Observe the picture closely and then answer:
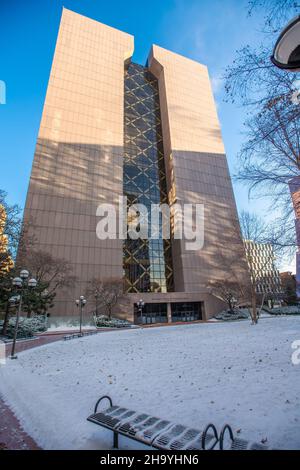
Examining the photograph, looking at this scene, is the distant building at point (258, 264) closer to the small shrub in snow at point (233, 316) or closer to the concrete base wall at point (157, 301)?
the small shrub in snow at point (233, 316)

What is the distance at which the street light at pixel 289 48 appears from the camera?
7.45ft

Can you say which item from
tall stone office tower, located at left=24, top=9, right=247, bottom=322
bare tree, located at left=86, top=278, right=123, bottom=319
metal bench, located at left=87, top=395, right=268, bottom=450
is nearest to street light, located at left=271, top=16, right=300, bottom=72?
metal bench, located at left=87, top=395, right=268, bottom=450

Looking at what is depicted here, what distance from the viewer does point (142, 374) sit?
20.2ft

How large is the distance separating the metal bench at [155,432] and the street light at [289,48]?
168 inches

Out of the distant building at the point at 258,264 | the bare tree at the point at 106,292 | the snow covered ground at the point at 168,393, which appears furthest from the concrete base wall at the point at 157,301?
the snow covered ground at the point at 168,393

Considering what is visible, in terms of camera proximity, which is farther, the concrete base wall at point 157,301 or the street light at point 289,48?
the concrete base wall at point 157,301

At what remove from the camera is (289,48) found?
2.47 m

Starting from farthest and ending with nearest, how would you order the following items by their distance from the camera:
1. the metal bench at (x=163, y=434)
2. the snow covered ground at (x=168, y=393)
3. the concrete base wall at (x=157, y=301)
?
the concrete base wall at (x=157, y=301), the snow covered ground at (x=168, y=393), the metal bench at (x=163, y=434)

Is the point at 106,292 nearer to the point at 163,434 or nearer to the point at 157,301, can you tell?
the point at 157,301

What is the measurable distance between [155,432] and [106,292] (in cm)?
3119

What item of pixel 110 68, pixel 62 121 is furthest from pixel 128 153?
pixel 110 68

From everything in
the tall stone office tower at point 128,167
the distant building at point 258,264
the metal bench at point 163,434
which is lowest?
the metal bench at point 163,434

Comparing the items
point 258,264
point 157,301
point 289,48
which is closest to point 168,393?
point 289,48
